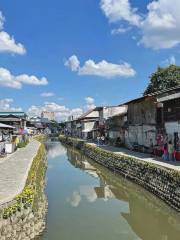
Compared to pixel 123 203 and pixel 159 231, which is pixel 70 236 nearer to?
pixel 159 231

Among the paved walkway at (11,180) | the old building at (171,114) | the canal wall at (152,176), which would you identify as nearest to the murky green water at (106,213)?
the canal wall at (152,176)

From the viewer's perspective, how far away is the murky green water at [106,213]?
17.2 metres

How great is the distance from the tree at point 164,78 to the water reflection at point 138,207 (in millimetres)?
37038

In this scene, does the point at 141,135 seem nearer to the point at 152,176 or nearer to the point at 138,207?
the point at 152,176

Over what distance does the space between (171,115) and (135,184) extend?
347 inches

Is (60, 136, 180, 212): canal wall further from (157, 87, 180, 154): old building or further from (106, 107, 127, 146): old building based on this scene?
(106, 107, 127, 146): old building

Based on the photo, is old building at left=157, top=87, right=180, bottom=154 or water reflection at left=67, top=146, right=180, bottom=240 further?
old building at left=157, top=87, right=180, bottom=154

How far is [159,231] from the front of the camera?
706 inches

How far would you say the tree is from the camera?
222 feet

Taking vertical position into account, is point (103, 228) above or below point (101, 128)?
below

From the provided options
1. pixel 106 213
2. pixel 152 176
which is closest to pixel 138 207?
pixel 106 213

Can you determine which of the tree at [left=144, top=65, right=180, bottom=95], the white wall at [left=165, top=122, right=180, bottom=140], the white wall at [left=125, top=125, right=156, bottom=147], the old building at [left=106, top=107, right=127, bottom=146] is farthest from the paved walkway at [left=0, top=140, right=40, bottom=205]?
the tree at [left=144, top=65, right=180, bottom=95]

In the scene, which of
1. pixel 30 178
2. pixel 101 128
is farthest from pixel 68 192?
pixel 101 128

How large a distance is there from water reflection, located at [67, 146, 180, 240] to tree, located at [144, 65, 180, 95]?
3704 centimetres
